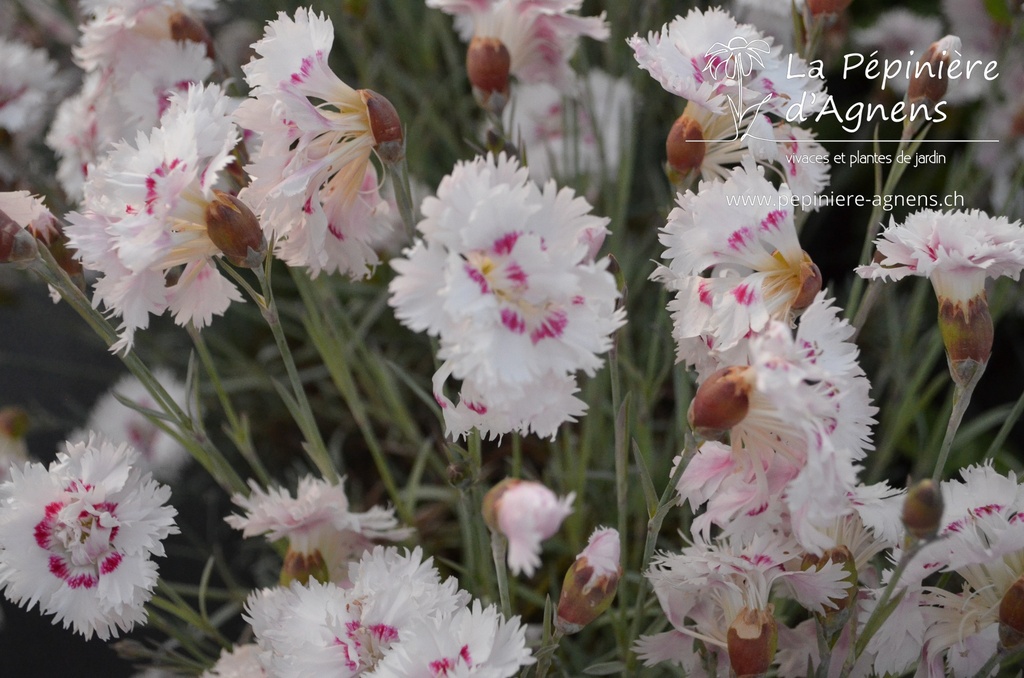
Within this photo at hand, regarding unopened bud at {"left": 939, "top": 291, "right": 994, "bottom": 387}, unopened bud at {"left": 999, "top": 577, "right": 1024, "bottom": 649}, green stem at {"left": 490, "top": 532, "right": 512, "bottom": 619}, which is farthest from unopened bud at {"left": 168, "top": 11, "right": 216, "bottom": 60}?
unopened bud at {"left": 999, "top": 577, "right": 1024, "bottom": 649}

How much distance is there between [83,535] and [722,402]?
1.52ft

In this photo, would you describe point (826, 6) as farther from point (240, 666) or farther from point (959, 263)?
point (240, 666)

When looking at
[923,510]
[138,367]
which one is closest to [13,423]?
[138,367]

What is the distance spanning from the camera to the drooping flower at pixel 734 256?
571 millimetres

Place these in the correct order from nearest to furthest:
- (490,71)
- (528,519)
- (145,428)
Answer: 1. (528,519)
2. (490,71)
3. (145,428)

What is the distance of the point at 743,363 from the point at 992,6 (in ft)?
2.74

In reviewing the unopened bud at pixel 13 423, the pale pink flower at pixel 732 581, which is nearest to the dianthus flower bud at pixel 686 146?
the pale pink flower at pixel 732 581

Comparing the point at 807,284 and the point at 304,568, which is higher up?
the point at 807,284

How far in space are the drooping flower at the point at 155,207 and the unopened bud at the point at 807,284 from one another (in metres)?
0.36

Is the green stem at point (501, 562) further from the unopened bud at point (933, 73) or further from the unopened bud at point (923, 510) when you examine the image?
the unopened bud at point (933, 73)

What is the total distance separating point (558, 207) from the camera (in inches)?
19.3

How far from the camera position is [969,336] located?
0.60 metres

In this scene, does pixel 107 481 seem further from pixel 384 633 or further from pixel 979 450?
pixel 979 450

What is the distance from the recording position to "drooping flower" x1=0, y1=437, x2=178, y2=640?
2.03ft
